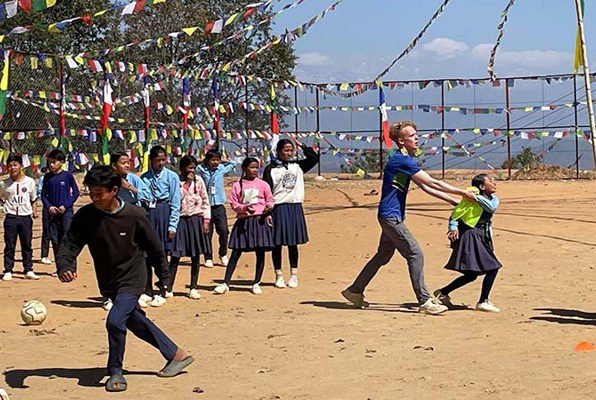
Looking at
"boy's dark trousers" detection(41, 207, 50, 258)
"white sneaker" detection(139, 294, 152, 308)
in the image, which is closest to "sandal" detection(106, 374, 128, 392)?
"white sneaker" detection(139, 294, 152, 308)

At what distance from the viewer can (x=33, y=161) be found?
60.3 feet

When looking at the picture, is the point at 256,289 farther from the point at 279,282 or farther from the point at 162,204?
the point at 162,204

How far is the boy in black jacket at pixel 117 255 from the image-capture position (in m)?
6.64

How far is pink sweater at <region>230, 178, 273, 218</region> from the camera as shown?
36.0ft

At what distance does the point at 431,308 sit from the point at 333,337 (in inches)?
52.0

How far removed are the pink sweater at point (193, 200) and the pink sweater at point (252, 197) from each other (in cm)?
36

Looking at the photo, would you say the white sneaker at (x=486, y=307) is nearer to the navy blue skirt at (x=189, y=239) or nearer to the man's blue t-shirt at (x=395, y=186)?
the man's blue t-shirt at (x=395, y=186)

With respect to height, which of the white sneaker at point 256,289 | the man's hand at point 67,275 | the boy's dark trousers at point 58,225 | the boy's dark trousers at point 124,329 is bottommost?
the white sneaker at point 256,289

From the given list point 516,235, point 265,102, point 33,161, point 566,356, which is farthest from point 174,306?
point 265,102

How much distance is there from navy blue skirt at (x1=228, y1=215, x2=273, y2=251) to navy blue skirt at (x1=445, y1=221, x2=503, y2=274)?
2.36 meters

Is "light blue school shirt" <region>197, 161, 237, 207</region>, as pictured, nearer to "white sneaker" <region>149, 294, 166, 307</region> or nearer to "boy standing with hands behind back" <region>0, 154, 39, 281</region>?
"boy standing with hands behind back" <region>0, 154, 39, 281</region>

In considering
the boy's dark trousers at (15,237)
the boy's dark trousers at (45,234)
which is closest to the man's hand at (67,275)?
the boy's dark trousers at (15,237)

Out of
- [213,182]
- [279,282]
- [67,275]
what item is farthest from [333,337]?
[213,182]

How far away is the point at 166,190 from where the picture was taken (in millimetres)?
10211
